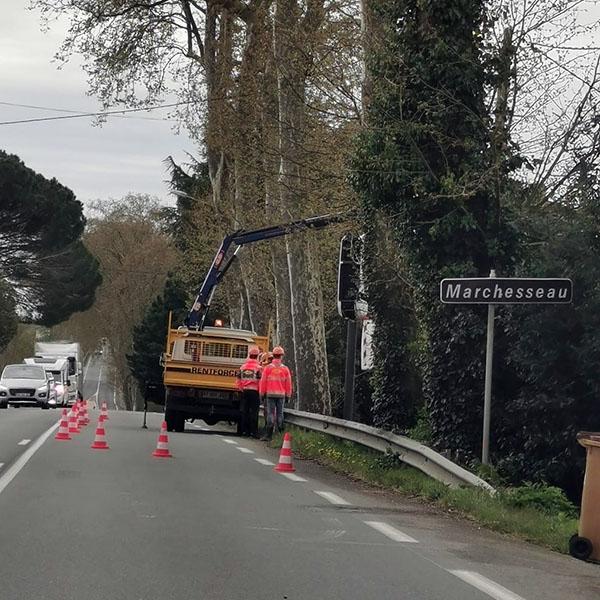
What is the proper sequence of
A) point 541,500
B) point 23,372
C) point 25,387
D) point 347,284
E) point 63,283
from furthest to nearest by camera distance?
point 63,283 < point 23,372 < point 25,387 < point 347,284 < point 541,500

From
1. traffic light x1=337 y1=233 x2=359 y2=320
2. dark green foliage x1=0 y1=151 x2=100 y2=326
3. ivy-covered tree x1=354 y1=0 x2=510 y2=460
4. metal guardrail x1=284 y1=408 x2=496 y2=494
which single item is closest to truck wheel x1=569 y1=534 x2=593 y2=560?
metal guardrail x1=284 y1=408 x2=496 y2=494

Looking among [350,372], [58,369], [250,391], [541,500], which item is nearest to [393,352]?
[350,372]

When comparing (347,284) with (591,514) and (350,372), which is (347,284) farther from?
(591,514)

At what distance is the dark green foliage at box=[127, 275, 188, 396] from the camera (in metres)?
74.6

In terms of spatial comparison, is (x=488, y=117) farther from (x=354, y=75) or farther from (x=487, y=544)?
(x=487, y=544)

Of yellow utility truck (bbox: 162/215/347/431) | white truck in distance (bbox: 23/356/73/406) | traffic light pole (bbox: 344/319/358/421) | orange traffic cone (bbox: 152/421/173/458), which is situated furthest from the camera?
white truck in distance (bbox: 23/356/73/406)

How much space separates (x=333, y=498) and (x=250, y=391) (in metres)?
12.9

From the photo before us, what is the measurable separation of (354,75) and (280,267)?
45.6 ft

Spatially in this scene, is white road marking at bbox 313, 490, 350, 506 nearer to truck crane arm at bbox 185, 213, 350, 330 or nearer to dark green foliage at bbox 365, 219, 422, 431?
dark green foliage at bbox 365, 219, 422, 431

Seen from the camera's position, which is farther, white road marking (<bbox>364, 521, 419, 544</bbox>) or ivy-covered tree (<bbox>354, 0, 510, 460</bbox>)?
ivy-covered tree (<bbox>354, 0, 510, 460</bbox>)

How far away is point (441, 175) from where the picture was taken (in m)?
17.9

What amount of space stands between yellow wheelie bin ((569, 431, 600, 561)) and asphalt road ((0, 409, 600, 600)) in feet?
0.64

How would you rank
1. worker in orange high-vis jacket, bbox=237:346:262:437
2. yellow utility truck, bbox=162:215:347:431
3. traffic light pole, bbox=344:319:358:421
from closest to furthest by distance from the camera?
1. traffic light pole, bbox=344:319:358:421
2. worker in orange high-vis jacket, bbox=237:346:262:437
3. yellow utility truck, bbox=162:215:347:431

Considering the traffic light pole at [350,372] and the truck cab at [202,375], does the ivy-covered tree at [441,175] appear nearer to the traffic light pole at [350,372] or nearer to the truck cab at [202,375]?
the traffic light pole at [350,372]
